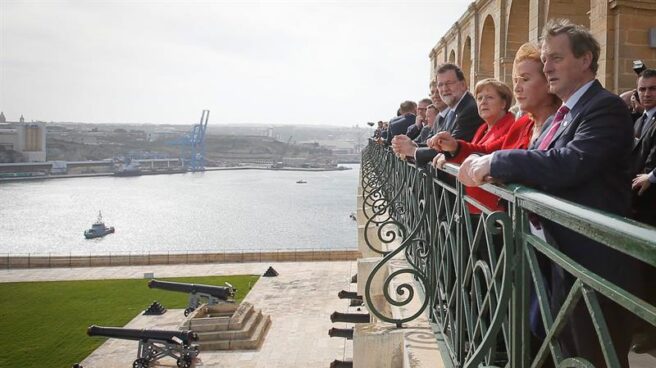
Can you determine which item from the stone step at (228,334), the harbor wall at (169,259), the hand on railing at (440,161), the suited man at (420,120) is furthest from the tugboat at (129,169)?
the hand on railing at (440,161)

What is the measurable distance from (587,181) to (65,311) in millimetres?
22662

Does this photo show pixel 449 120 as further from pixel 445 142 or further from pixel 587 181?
pixel 587 181

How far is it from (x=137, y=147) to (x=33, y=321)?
493 ft

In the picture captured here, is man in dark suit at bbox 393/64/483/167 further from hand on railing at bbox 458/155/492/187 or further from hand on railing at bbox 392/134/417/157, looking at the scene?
hand on railing at bbox 458/155/492/187

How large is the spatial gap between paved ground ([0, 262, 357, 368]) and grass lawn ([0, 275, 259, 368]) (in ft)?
3.10

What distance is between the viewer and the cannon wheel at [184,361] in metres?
14.1

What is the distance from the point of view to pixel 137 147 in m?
161

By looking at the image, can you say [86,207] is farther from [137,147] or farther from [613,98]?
[137,147]

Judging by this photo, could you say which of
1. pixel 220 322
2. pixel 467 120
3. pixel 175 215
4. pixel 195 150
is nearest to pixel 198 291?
pixel 220 322

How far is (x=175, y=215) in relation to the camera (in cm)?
6619

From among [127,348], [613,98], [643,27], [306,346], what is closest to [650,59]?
[643,27]

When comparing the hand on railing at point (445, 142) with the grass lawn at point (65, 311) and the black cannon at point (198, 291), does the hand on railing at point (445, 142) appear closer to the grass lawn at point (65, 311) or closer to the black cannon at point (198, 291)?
the black cannon at point (198, 291)

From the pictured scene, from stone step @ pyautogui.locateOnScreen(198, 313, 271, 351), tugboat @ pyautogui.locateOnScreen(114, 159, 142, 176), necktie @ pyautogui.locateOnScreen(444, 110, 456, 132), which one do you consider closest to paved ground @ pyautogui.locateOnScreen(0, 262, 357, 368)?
stone step @ pyautogui.locateOnScreen(198, 313, 271, 351)

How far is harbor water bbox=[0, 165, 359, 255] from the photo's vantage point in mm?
49219
